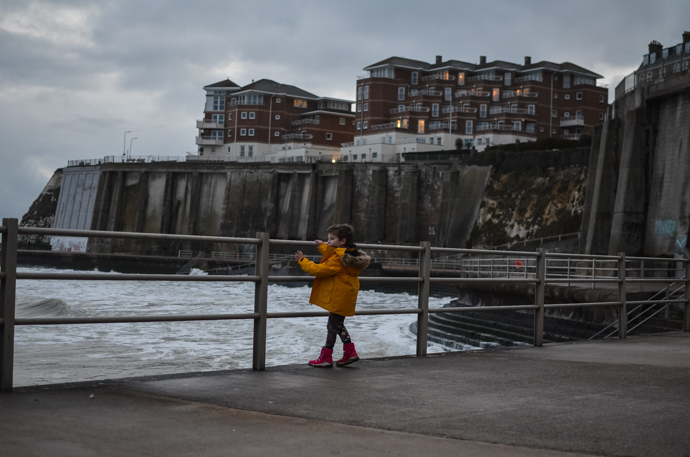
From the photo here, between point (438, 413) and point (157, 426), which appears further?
point (438, 413)

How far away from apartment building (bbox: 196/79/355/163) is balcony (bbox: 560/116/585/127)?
2581cm

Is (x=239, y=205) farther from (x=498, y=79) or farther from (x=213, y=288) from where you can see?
(x=498, y=79)

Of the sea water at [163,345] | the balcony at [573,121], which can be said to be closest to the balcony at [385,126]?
the balcony at [573,121]

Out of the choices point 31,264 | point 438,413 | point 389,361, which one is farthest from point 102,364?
point 31,264

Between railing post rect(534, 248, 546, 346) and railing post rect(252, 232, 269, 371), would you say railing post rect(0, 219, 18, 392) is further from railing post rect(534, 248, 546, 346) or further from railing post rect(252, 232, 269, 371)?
railing post rect(534, 248, 546, 346)

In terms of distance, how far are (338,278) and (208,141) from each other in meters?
94.6

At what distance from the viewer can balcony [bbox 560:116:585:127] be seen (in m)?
86.7

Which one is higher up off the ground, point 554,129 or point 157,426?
point 554,129

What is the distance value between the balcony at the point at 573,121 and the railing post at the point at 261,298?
276ft

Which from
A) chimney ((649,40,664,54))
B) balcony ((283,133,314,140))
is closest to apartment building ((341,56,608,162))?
balcony ((283,133,314,140))

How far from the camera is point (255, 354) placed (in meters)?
7.20

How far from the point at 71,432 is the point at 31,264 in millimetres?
89947

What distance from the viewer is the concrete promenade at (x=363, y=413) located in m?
4.23

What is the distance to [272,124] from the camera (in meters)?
97.3
